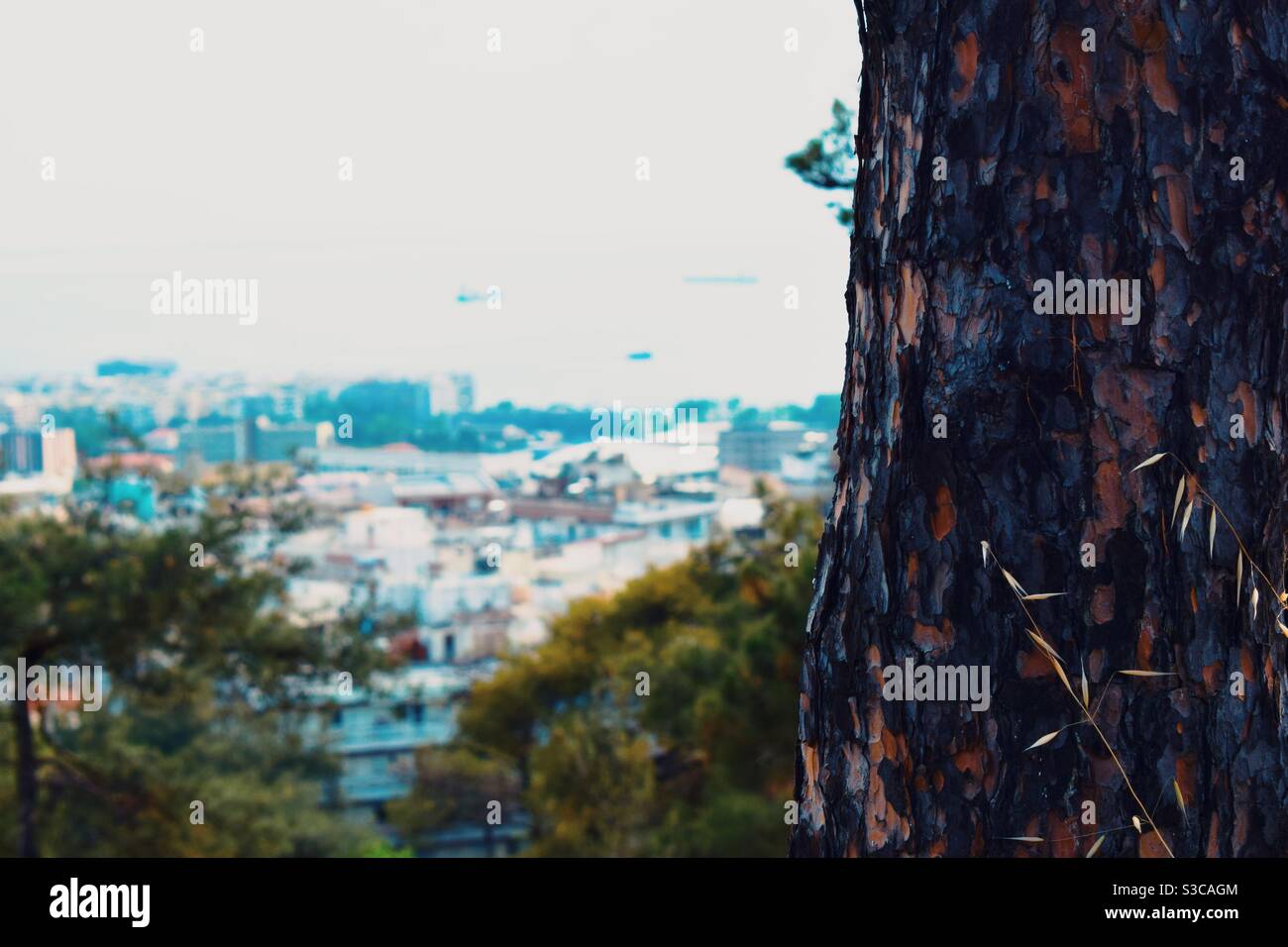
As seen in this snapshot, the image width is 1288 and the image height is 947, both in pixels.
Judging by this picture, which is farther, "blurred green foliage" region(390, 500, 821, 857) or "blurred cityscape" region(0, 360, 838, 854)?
"blurred cityscape" region(0, 360, 838, 854)

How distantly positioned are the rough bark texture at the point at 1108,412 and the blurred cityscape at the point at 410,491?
371 inches

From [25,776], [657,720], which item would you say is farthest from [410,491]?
[25,776]

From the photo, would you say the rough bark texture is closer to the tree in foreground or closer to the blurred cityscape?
the tree in foreground

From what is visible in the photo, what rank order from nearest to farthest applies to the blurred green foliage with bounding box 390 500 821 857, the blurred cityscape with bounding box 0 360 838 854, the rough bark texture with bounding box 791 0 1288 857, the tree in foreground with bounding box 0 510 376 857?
the rough bark texture with bounding box 791 0 1288 857 < the blurred green foliage with bounding box 390 500 821 857 < the tree in foreground with bounding box 0 510 376 857 < the blurred cityscape with bounding box 0 360 838 854

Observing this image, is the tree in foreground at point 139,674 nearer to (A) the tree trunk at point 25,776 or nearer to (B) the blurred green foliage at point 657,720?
(A) the tree trunk at point 25,776

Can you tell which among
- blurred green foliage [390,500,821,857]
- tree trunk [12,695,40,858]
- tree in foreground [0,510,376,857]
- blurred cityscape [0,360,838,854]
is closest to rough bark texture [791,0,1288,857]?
blurred green foliage [390,500,821,857]

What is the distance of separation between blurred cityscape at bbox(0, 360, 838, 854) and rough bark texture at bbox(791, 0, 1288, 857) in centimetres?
942

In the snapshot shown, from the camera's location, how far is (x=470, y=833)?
14234mm

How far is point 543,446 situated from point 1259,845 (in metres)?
13.0

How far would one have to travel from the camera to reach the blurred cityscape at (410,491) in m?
A: 11.5

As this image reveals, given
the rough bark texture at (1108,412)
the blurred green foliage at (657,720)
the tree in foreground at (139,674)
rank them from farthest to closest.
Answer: the tree in foreground at (139,674) < the blurred green foliage at (657,720) < the rough bark texture at (1108,412)

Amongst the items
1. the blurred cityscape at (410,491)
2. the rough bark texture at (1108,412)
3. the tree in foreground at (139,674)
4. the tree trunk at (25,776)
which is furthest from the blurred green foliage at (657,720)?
the rough bark texture at (1108,412)

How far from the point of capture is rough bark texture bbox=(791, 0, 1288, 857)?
3.54 ft
